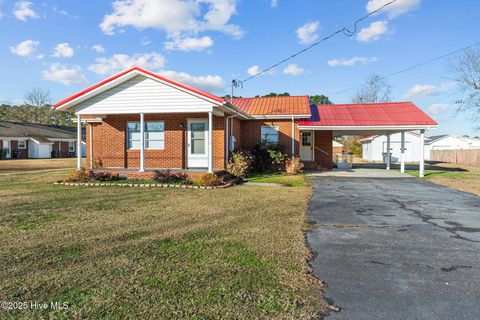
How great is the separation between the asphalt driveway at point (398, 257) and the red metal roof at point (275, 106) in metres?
10.3

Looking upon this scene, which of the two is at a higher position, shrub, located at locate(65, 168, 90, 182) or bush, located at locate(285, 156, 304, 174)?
bush, located at locate(285, 156, 304, 174)

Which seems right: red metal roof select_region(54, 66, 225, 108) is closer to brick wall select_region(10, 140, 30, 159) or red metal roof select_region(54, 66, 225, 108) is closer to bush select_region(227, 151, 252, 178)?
bush select_region(227, 151, 252, 178)

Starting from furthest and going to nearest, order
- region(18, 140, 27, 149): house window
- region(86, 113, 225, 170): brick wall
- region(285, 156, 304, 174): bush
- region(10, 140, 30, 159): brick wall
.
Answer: region(18, 140, 27, 149): house window < region(10, 140, 30, 159): brick wall < region(285, 156, 304, 174): bush < region(86, 113, 225, 170): brick wall

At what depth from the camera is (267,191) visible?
10.6 meters

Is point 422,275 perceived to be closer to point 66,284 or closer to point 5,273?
point 66,284

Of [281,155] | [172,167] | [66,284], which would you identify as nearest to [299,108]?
[281,155]

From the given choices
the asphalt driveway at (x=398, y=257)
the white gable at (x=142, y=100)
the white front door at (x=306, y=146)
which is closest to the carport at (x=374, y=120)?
the white front door at (x=306, y=146)

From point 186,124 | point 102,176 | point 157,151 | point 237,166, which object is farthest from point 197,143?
point 102,176

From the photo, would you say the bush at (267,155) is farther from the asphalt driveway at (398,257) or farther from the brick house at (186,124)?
the asphalt driveway at (398,257)

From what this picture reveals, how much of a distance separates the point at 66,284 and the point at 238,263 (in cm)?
191

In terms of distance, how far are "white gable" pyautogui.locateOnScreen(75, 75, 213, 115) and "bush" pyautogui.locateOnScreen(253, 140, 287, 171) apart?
523 centimetres

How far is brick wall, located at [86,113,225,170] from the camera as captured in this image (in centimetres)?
1466

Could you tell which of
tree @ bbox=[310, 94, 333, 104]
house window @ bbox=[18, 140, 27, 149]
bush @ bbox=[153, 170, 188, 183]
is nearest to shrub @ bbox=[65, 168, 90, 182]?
bush @ bbox=[153, 170, 188, 183]

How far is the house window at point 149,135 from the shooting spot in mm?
15258
